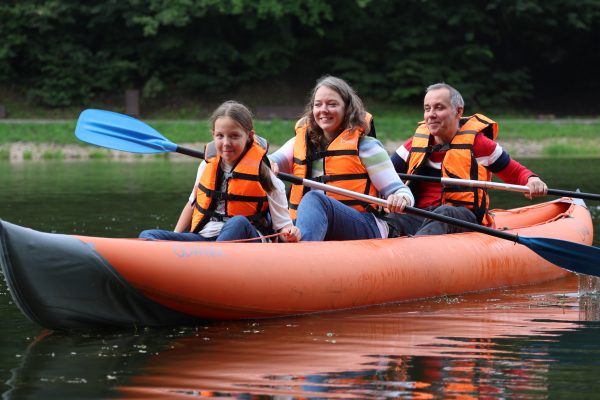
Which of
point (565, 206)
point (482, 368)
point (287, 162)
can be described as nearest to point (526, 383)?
point (482, 368)

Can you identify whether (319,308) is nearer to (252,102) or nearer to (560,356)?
(560,356)

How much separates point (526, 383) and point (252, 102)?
20301 mm

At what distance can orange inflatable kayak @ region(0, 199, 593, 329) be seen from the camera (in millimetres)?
4742

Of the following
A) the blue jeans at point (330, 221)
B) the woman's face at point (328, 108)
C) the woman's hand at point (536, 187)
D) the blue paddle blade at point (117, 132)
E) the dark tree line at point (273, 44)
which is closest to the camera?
the blue jeans at point (330, 221)

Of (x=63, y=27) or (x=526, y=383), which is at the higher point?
(x=63, y=27)

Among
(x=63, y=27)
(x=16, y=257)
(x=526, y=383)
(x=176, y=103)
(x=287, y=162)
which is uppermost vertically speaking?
(x=63, y=27)

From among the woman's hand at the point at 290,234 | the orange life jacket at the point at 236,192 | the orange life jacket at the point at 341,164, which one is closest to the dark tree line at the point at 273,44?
the orange life jacket at the point at 341,164

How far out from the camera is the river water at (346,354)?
4.09m

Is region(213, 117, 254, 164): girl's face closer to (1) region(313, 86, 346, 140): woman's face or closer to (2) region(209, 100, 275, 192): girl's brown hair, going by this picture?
(2) region(209, 100, 275, 192): girl's brown hair

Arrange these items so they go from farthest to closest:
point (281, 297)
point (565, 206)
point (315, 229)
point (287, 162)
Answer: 1. point (565, 206)
2. point (287, 162)
3. point (315, 229)
4. point (281, 297)

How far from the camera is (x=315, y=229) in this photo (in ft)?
19.0

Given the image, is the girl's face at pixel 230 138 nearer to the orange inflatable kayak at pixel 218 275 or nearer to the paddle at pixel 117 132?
the orange inflatable kayak at pixel 218 275

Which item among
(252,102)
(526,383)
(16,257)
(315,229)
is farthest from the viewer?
(252,102)

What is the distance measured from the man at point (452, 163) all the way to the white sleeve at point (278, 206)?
1.02m
